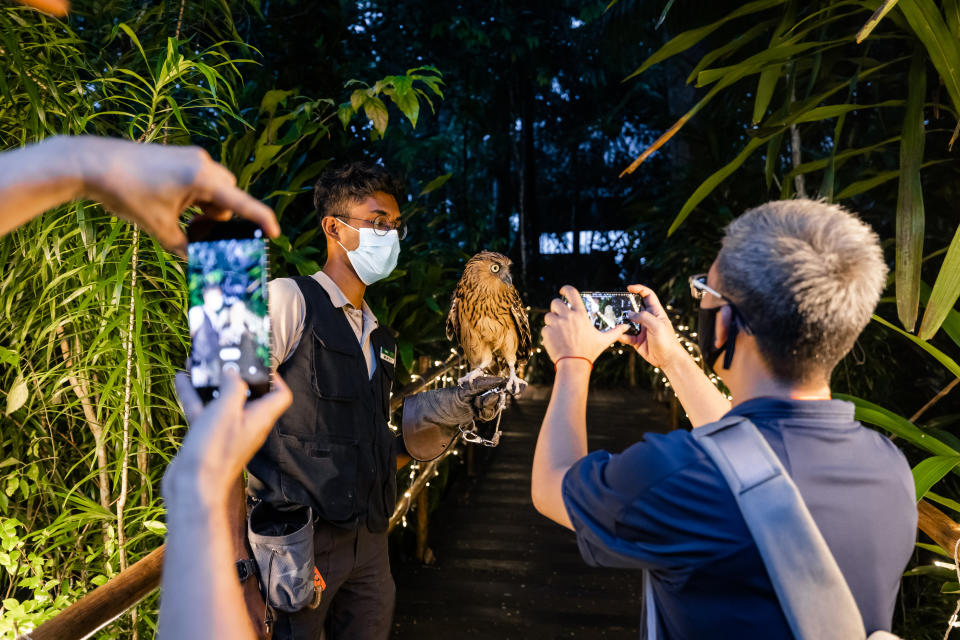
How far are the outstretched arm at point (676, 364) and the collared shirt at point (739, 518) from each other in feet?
1.11

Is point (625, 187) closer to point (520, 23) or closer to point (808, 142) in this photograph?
point (520, 23)

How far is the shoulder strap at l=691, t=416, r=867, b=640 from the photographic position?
0.70 metres

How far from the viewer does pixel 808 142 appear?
3904 millimetres

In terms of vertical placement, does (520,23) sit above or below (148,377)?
above

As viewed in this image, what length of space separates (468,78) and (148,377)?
19.1 ft

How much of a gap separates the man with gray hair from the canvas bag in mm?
19

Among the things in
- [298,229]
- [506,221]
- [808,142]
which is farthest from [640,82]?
[298,229]

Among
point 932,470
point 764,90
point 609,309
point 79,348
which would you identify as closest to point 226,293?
point 609,309

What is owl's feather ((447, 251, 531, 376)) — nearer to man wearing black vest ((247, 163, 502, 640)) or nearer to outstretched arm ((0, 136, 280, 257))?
man wearing black vest ((247, 163, 502, 640))

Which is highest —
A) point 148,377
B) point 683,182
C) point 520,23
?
point 520,23

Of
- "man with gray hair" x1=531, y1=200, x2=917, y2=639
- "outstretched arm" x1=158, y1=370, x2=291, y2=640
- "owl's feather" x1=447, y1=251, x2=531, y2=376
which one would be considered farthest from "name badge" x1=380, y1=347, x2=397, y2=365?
"outstretched arm" x1=158, y1=370, x2=291, y2=640

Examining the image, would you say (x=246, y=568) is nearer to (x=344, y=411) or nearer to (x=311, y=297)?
(x=344, y=411)

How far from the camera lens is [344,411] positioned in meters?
1.51

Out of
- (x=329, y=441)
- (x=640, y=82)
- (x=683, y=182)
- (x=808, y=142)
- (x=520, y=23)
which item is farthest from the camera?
(x=640, y=82)
